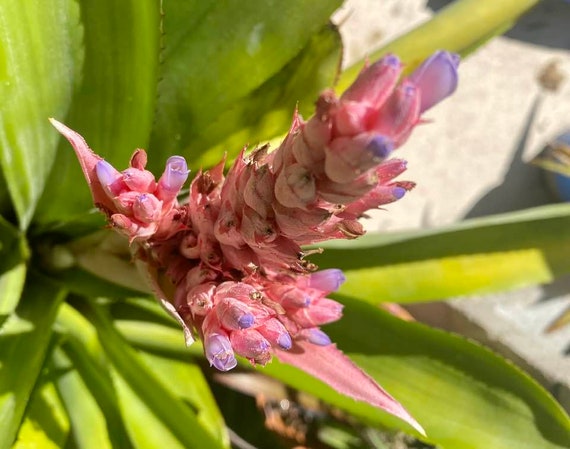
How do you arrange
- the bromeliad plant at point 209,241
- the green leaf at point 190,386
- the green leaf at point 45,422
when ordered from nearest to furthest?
the bromeliad plant at point 209,241 → the green leaf at point 45,422 → the green leaf at point 190,386

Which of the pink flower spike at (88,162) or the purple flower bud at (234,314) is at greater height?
the pink flower spike at (88,162)

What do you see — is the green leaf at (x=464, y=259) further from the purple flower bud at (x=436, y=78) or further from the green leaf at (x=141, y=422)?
the purple flower bud at (x=436, y=78)

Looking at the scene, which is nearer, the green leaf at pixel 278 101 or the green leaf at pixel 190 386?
the green leaf at pixel 278 101

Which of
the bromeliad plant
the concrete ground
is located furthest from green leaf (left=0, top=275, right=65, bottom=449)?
the concrete ground

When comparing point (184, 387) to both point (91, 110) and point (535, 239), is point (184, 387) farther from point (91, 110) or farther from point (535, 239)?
point (535, 239)

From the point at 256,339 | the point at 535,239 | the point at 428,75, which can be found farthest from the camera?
the point at 535,239

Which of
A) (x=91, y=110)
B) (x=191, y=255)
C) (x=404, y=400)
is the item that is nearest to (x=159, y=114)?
(x=91, y=110)

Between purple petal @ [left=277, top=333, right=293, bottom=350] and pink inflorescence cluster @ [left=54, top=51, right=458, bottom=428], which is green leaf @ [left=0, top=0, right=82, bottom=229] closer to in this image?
pink inflorescence cluster @ [left=54, top=51, right=458, bottom=428]

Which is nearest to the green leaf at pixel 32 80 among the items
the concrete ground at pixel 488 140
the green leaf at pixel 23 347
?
the green leaf at pixel 23 347
